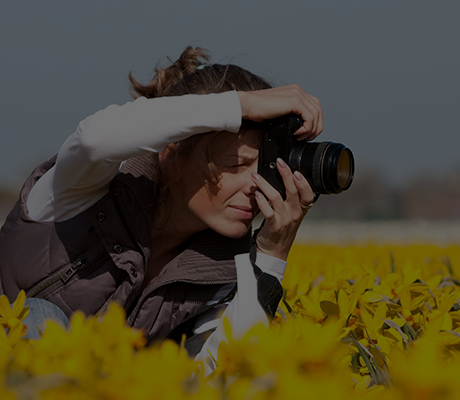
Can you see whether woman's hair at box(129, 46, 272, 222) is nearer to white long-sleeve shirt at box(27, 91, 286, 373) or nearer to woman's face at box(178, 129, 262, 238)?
woman's face at box(178, 129, 262, 238)

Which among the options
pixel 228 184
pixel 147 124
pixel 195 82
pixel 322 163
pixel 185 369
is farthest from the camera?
pixel 195 82

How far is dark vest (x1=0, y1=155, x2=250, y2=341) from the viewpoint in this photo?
1.56 m

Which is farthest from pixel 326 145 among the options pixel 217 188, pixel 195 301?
pixel 195 301

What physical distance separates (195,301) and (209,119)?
62 cm

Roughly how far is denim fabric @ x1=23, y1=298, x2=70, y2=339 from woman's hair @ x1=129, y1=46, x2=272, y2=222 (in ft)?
1.46

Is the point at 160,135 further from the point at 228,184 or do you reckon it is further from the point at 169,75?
the point at 169,75

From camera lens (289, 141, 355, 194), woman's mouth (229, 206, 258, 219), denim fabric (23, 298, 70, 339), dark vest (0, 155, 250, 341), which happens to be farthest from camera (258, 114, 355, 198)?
denim fabric (23, 298, 70, 339)

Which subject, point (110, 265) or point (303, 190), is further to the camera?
point (110, 265)

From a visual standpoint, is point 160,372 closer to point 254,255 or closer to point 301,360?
point 301,360

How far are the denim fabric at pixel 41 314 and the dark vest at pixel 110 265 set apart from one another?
0.10 meters

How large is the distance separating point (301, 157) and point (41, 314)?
75cm

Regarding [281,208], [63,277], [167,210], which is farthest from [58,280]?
[281,208]

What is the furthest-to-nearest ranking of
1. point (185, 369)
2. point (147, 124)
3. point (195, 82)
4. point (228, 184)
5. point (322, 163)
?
point (195, 82)
point (228, 184)
point (322, 163)
point (147, 124)
point (185, 369)

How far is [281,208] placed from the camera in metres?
1.46
